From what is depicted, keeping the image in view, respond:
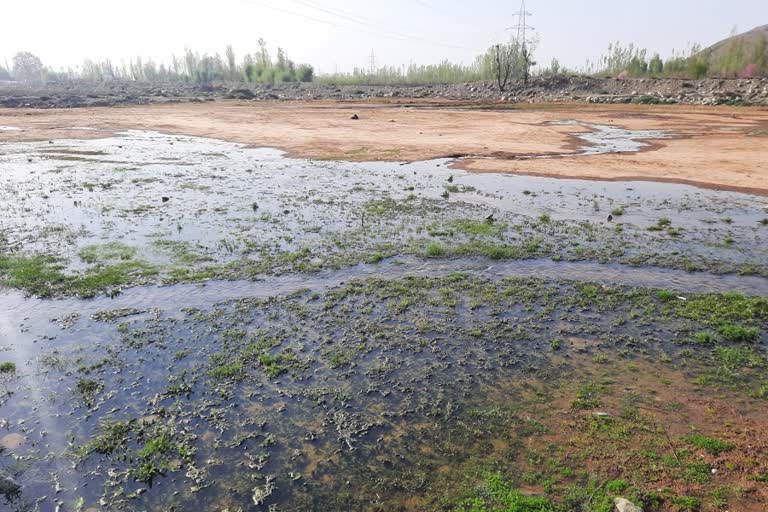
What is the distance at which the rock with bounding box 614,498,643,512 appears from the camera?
15.9 ft

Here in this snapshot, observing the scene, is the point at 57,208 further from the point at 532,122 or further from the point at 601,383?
the point at 532,122

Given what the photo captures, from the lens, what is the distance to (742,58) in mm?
66812

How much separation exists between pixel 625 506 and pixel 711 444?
6.17 ft

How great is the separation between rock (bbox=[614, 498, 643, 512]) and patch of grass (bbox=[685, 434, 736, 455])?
65.7 inches

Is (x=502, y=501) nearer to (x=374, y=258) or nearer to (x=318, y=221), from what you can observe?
(x=374, y=258)

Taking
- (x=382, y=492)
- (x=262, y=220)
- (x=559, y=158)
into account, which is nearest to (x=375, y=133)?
(x=559, y=158)

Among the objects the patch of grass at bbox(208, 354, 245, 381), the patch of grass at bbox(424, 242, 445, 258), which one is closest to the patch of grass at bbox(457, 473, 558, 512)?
the patch of grass at bbox(208, 354, 245, 381)

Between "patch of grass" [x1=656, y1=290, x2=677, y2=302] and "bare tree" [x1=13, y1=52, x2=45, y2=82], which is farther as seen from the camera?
"bare tree" [x1=13, y1=52, x2=45, y2=82]

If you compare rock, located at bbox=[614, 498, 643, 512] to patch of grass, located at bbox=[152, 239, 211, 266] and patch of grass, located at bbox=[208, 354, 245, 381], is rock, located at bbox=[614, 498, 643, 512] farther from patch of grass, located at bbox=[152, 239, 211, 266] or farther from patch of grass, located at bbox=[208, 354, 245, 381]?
patch of grass, located at bbox=[152, 239, 211, 266]

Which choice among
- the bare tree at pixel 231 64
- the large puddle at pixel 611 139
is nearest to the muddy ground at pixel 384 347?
the large puddle at pixel 611 139

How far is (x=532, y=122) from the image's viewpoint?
43594 mm

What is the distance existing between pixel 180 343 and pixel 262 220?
7761 millimetres

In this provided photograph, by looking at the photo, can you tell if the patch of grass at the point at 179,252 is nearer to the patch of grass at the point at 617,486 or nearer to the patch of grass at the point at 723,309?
the patch of grass at the point at 617,486

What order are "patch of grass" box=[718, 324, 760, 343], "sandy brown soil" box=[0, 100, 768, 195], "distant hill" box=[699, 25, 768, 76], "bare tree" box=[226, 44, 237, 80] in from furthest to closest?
"bare tree" box=[226, 44, 237, 80]
"distant hill" box=[699, 25, 768, 76]
"sandy brown soil" box=[0, 100, 768, 195]
"patch of grass" box=[718, 324, 760, 343]
